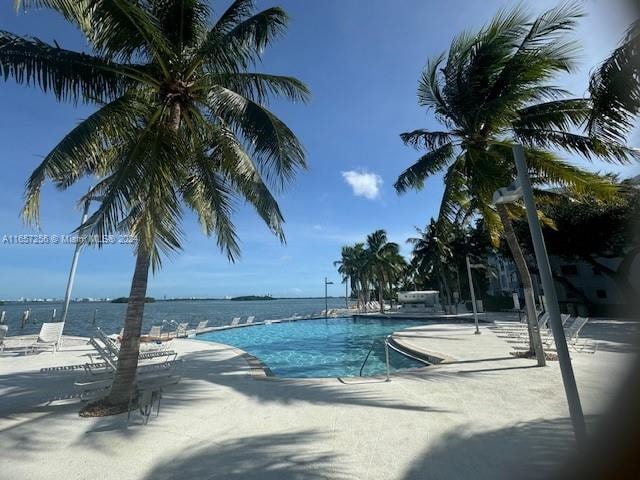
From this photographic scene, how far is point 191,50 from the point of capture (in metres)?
6.13

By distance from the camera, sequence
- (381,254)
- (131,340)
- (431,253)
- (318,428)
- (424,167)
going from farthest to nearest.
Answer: (381,254), (431,253), (424,167), (131,340), (318,428)

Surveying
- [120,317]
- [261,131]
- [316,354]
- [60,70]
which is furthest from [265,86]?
[120,317]

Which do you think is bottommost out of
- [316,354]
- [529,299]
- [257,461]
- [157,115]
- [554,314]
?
[316,354]

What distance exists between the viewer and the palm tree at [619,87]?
362 centimetres

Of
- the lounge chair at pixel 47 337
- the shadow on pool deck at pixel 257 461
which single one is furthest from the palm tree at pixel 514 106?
the lounge chair at pixel 47 337

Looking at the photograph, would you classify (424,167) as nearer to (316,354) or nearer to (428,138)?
(428,138)

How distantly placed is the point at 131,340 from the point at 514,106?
378 inches

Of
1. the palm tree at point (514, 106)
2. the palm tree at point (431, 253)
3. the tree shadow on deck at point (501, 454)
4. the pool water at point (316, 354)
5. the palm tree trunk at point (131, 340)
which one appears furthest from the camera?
the palm tree at point (431, 253)

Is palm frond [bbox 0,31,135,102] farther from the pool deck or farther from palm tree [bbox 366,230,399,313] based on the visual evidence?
palm tree [bbox 366,230,399,313]

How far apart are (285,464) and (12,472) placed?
3.00 meters

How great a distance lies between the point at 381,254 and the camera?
127ft

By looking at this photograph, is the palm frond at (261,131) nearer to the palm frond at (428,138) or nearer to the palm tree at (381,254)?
the palm frond at (428,138)

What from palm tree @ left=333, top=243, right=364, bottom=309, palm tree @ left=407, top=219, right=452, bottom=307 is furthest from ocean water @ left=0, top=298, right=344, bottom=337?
palm tree @ left=407, top=219, right=452, bottom=307

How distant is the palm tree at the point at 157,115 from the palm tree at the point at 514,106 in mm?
4444
